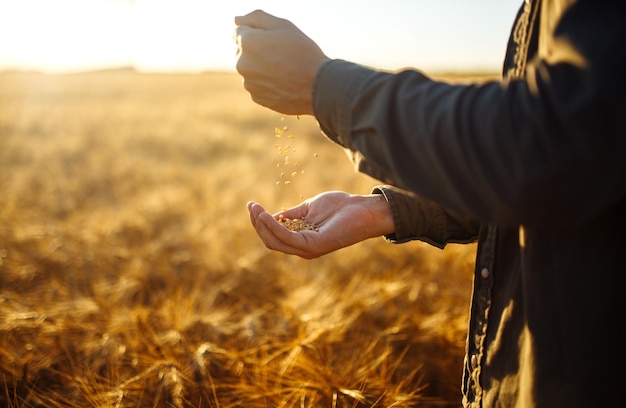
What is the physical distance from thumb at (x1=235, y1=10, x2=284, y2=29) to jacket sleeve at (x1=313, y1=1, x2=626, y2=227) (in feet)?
0.86

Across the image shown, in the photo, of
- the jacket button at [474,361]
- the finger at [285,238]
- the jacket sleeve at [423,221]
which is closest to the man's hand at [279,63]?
the finger at [285,238]

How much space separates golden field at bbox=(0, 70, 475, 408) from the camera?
1816 mm

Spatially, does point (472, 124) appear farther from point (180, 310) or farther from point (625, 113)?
point (180, 310)

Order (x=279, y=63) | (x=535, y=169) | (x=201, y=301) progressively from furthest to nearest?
1. (x=201, y=301)
2. (x=279, y=63)
3. (x=535, y=169)

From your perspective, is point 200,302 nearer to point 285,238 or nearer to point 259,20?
point 285,238

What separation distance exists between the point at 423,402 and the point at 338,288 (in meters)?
1.09

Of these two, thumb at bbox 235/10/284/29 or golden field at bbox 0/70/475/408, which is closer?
thumb at bbox 235/10/284/29

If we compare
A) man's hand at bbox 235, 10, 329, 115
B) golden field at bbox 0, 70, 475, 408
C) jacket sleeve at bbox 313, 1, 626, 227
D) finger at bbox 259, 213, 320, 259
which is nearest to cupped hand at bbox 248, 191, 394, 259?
finger at bbox 259, 213, 320, 259

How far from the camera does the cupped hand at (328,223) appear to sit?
3.84 ft

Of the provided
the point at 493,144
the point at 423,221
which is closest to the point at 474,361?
the point at 423,221

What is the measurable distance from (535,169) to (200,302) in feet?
8.01

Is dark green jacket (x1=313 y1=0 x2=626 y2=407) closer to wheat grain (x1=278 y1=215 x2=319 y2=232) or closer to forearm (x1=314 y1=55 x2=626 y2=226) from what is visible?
forearm (x1=314 y1=55 x2=626 y2=226)

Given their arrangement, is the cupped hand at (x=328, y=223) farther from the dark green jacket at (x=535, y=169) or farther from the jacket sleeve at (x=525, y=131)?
the jacket sleeve at (x=525, y=131)

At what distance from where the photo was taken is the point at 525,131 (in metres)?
0.70
